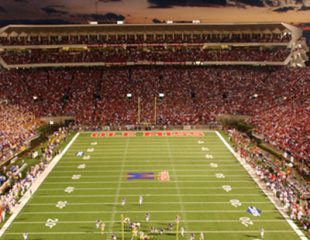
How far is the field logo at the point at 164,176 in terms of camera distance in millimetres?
23406

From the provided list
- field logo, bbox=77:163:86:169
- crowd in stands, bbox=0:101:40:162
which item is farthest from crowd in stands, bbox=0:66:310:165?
field logo, bbox=77:163:86:169

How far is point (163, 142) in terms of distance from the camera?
1302 inches

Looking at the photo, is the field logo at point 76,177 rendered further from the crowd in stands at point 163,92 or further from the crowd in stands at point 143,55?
the crowd in stands at point 143,55

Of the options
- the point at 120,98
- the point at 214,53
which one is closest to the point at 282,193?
the point at 120,98

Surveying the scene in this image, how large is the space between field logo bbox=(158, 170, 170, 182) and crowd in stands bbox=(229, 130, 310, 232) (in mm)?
5601

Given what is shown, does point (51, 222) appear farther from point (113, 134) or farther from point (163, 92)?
point (163, 92)

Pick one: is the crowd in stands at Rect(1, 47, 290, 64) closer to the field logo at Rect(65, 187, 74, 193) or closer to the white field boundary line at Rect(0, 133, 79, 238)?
the white field boundary line at Rect(0, 133, 79, 238)

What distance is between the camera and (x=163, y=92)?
45656 mm

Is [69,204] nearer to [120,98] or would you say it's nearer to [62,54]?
[120,98]

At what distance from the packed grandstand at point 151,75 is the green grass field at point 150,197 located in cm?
1055

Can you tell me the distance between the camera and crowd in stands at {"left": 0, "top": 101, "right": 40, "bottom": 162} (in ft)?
93.9

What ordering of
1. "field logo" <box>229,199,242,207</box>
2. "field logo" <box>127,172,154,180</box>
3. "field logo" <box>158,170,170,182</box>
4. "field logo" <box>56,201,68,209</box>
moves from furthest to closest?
"field logo" <box>127,172,154,180</box>
"field logo" <box>158,170,170,182</box>
"field logo" <box>229,199,242,207</box>
"field logo" <box>56,201,68,209</box>

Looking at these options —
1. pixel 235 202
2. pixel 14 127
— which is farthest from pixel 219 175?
pixel 14 127

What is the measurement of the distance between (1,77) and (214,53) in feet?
89.8
